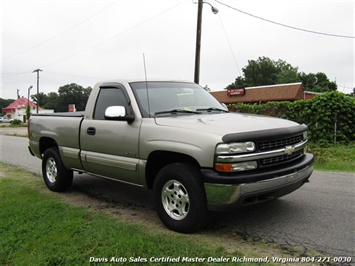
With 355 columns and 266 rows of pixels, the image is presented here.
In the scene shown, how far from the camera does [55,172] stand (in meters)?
6.13

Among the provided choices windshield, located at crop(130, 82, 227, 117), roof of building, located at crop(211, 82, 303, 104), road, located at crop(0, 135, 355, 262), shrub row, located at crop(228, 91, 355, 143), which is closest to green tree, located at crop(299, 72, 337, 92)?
roof of building, located at crop(211, 82, 303, 104)

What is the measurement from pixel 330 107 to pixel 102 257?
36.1 ft

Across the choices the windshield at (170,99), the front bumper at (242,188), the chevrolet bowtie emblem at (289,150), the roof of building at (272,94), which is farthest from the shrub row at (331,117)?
the roof of building at (272,94)

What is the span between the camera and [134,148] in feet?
14.3

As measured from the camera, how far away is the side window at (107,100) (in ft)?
16.1

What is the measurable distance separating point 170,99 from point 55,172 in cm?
278

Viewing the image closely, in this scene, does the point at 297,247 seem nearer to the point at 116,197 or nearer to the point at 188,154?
the point at 188,154

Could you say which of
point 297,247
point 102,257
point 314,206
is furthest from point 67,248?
point 314,206

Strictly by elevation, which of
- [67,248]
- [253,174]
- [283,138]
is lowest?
[67,248]

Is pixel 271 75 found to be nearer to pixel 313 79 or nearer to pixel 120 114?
pixel 313 79

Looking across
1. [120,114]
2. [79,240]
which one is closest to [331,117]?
[120,114]

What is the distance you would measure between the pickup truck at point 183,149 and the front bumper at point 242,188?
0.01 meters

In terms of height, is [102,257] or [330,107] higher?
[330,107]

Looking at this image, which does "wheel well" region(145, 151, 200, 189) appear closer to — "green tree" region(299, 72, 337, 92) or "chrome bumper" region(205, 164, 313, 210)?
"chrome bumper" region(205, 164, 313, 210)
